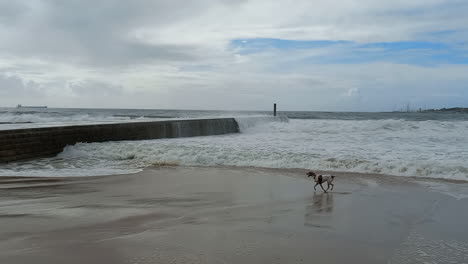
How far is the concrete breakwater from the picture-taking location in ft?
34.3

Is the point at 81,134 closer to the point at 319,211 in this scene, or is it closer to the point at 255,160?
the point at 255,160

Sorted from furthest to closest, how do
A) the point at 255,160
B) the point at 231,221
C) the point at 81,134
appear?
the point at 81,134 < the point at 255,160 < the point at 231,221

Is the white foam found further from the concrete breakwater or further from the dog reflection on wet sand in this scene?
the dog reflection on wet sand

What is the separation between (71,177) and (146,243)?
16.3ft

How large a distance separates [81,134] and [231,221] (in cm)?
1021

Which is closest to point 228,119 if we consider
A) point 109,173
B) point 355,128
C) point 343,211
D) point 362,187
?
point 355,128

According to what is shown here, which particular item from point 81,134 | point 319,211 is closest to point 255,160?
point 319,211

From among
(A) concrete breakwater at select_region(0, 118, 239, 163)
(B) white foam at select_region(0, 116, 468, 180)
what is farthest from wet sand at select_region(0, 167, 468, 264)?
(A) concrete breakwater at select_region(0, 118, 239, 163)

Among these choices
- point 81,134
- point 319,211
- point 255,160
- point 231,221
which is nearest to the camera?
point 231,221

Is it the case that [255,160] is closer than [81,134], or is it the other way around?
[255,160]

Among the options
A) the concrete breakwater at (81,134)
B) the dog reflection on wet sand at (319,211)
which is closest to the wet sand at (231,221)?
the dog reflection on wet sand at (319,211)

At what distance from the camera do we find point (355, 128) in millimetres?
23969

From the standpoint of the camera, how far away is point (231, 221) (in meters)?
4.59

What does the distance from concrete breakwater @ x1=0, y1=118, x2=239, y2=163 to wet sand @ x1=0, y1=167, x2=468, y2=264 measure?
3.33 m
